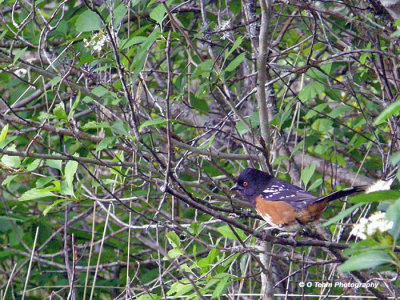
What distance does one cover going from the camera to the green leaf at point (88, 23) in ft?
8.63

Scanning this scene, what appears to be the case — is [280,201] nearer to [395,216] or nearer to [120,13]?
[120,13]

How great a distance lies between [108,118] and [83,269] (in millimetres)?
1266

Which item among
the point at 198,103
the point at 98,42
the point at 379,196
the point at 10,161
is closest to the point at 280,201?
the point at 198,103

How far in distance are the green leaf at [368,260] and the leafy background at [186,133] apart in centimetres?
73

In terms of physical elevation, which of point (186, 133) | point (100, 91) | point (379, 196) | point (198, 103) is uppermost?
point (379, 196)

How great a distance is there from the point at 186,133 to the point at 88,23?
2424mm

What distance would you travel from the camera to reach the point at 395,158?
4.83ft

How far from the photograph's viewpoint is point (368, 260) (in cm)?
141

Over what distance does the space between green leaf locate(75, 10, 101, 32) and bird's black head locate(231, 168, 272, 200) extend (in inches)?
46.7

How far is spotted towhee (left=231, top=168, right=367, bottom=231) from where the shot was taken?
308 cm

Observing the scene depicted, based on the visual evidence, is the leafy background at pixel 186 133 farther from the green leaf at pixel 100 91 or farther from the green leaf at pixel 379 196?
the green leaf at pixel 379 196

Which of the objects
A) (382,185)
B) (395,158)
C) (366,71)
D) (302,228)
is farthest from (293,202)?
(395,158)

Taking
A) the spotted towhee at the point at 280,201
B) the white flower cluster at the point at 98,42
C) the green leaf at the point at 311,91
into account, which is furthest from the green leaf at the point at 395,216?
the green leaf at the point at 311,91

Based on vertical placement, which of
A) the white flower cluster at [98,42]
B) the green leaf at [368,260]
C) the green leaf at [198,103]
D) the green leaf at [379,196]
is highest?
the white flower cluster at [98,42]
